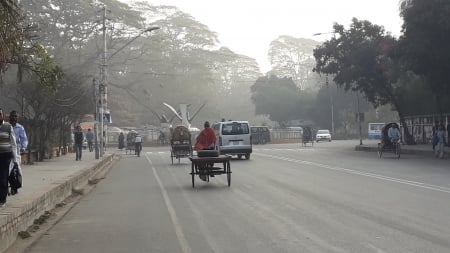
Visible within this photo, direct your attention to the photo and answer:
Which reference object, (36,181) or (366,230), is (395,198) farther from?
(36,181)

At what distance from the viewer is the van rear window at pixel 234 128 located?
3272cm

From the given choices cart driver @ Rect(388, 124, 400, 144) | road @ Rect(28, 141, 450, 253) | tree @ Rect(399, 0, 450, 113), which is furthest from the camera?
cart driver @ Rect(388, 124, 400, 144)

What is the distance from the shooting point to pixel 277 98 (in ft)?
300

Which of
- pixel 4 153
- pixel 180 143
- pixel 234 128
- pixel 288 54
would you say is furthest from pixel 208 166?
pixel 288 54

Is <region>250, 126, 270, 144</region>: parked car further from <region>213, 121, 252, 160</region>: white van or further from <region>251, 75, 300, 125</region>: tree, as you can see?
<region>213, 121, 252, 160</region>: white van

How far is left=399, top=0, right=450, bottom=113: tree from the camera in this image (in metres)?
30.1

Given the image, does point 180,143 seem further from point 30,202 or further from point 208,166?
point 30,202

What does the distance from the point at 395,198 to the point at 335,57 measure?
104 feet

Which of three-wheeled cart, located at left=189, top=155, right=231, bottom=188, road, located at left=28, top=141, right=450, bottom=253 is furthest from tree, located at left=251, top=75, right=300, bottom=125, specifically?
three-wheeled cart, located at left=189, top=155, right=231, bottom=188

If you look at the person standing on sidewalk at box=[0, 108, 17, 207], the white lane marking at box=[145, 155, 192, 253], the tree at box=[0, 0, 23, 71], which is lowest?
the white lane marking at box=[145, 155, 192, 253]

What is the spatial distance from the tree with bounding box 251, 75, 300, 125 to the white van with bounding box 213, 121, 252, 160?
58686 mm

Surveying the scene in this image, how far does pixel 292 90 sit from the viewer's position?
9300 cm

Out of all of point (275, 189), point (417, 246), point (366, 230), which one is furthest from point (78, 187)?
point (417, 246)

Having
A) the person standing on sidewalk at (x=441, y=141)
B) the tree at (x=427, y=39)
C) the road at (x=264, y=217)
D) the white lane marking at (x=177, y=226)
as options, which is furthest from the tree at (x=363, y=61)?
the white lane marking at (x=177, y=226)
